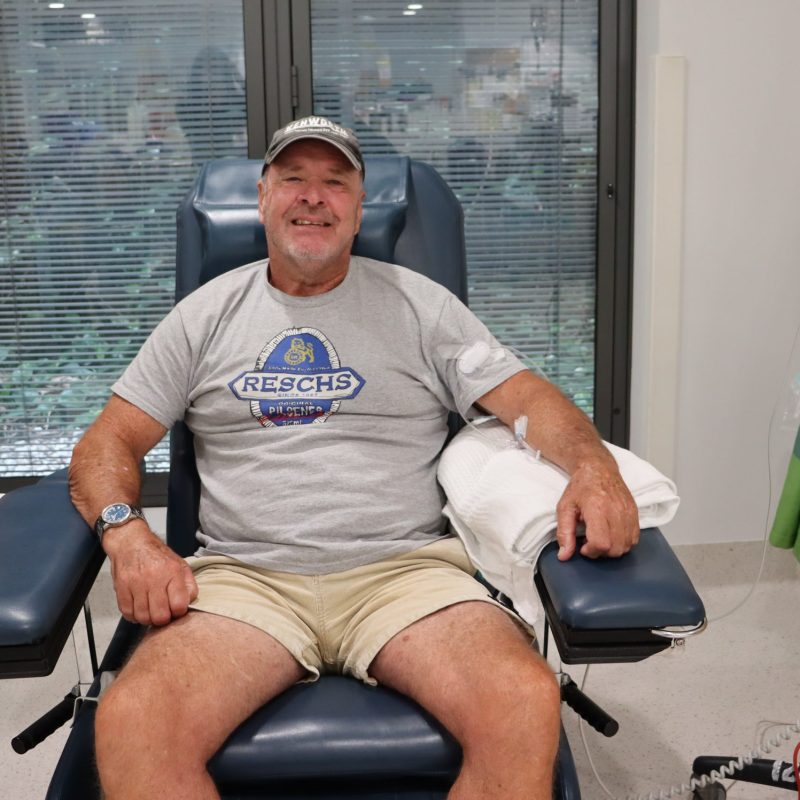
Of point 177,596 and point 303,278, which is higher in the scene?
point 303,278

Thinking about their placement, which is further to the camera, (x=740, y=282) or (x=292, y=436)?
(x=740, y=282)

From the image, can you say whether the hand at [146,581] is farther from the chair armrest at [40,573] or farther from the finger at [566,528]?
the finger at [566,528]

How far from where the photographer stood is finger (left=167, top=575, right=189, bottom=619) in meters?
1.46

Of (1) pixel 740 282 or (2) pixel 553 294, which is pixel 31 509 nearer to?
(2) pixel 553 294

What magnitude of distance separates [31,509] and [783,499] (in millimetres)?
1628

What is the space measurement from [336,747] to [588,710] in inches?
16.9

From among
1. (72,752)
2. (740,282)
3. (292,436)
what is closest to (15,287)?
(292,436)

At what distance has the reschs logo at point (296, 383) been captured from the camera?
5.65ft

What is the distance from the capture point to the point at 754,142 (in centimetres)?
261

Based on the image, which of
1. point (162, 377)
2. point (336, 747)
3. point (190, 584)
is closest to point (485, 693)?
point (336, 747)

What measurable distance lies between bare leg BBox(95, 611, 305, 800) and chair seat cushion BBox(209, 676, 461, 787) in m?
0.03

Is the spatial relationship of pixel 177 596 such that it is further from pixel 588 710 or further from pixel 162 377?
pixel 588 710

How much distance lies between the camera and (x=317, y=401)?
5.67ft

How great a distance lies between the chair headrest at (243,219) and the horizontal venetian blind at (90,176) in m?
0.83
